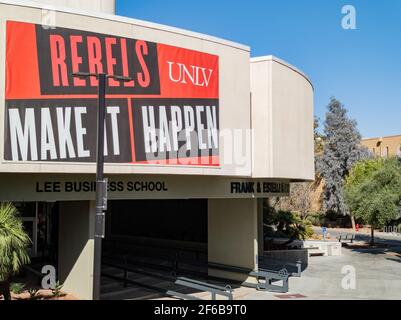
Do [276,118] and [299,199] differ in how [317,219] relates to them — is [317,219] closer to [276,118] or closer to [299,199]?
[299,199]

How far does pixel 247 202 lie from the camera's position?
67.3ft

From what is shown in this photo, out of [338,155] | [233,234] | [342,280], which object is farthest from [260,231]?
Result: [338,155]

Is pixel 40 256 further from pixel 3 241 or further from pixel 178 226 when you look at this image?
pixel 3 241

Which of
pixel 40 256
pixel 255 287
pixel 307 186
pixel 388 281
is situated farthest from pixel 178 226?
pixel 307 186

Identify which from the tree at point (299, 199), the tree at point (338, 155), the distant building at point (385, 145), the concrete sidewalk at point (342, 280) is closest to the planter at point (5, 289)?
the concrete sidewalk at point (342, 280)

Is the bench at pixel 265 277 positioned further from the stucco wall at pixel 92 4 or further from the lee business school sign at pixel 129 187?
the stucco wall at pixel 92 4

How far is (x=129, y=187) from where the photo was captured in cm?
1578

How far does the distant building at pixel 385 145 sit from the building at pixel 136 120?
49.1 metres

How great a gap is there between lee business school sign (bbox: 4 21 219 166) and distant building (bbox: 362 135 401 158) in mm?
53409

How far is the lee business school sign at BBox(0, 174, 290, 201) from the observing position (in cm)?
1388

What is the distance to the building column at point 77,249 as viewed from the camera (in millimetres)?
14680

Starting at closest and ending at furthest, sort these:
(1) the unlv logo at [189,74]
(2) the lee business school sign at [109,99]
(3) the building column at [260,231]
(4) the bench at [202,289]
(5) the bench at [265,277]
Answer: (2) the lee business school sign at [109,99] < (4) the bench at [202,289] < (1) the unlv logo at [189,74] < (5) the bench at [265,277] < (3) the building column at [260,231]

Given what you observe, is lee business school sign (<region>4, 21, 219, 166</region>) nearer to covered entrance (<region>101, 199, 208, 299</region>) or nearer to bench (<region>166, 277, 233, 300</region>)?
bench (<region>166, 277, 233, 300</region>)
